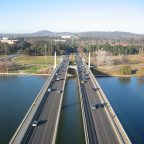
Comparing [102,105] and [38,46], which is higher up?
[38,46]

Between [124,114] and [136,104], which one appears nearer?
[124,114]

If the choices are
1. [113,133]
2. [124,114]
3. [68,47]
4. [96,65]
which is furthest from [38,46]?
[113,133]

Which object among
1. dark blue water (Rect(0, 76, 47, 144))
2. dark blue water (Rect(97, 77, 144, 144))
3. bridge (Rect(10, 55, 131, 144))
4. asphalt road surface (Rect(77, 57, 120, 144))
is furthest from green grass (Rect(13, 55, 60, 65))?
asphalt road surface (Rect(77, 57, 120, 144))

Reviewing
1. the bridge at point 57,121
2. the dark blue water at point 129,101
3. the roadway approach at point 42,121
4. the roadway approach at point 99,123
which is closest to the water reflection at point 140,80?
the dark blue water at point 129,101

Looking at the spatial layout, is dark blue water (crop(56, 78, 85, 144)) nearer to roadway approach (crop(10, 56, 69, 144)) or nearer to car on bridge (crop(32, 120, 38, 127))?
roadway approach (crop(10, 56, 69, 144))

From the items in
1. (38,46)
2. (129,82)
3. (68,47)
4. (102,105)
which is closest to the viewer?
(102,105)

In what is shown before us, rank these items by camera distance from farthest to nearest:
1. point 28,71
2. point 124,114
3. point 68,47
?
point 68,47
point 28,71
point 124,114

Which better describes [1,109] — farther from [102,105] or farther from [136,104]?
[136,104]

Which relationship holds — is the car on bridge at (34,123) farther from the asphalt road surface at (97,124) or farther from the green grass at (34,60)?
the green grass at (34,60)
